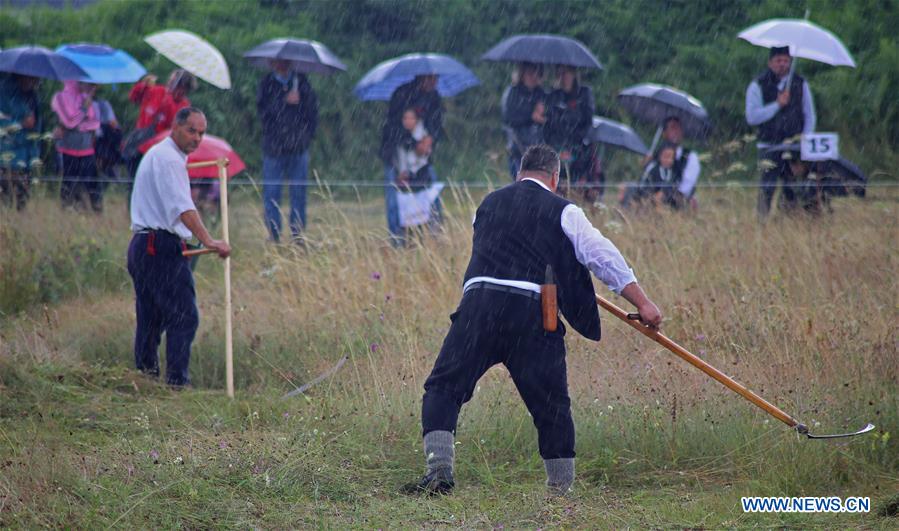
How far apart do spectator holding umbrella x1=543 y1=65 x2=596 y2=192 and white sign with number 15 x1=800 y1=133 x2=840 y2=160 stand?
2106mm

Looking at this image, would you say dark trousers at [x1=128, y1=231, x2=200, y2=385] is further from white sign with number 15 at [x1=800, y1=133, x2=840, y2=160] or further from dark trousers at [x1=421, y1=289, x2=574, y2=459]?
white sign with number 15 at [x1=800, y1=133, x2=840, y2=160]

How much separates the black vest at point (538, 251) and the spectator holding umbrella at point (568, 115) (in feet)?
18.8

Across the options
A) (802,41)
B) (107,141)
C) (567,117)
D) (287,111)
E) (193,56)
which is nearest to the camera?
(193,56)

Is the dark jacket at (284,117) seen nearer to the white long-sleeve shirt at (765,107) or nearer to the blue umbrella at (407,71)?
the blue umbrella at (407,71)

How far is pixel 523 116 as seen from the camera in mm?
11555

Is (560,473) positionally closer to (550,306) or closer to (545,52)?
(550,306)

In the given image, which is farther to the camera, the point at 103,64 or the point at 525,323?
the point at 103,64

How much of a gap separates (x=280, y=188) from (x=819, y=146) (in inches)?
210

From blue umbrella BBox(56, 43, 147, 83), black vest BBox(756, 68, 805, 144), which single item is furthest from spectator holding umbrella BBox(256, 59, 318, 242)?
black vest BBox(756, 68, 805, 144)

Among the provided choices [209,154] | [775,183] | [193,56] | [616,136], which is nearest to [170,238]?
[193,56]

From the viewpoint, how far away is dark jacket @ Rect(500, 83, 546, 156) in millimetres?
11555

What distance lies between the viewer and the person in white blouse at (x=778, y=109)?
37.9ft

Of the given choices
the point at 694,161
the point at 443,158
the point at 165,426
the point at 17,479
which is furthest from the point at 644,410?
the point at 443,158

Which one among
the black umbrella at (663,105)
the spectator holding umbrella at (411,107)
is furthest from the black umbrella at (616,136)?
the spectator holding umbrella at (411,107)
